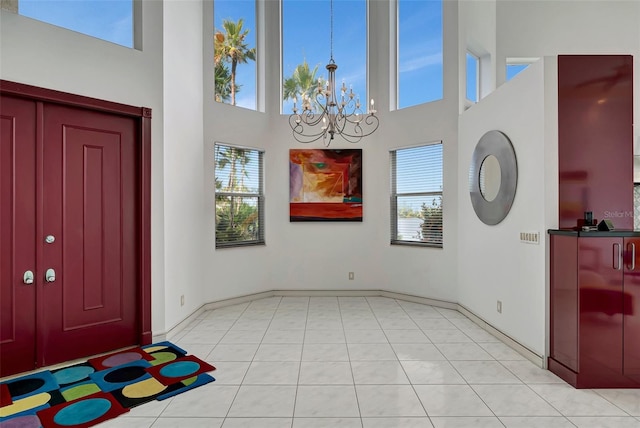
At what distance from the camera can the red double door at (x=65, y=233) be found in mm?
2732

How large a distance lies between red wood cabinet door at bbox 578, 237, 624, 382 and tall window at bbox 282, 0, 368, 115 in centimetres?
381

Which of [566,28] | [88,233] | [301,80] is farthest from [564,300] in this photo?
[301,80]

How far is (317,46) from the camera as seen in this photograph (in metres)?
5.49

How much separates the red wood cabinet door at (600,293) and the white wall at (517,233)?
1.15 ft

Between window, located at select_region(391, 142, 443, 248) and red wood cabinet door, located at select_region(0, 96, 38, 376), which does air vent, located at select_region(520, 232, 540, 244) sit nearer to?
window, located at select_region(391, 142, 443, 248)

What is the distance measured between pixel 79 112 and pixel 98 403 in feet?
7.99

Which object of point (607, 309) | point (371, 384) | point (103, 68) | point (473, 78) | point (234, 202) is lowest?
point (371, 384)

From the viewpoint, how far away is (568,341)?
260 centimetres

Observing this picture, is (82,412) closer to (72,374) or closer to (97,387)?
(97,387)

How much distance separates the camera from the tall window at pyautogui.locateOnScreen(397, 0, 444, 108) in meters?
4.78

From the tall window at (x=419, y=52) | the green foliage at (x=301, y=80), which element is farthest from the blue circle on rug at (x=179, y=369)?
the tall window at (x=419, y=52)

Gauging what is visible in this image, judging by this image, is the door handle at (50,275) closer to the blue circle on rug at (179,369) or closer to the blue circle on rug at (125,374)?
the blue circle on rug at (125,374)

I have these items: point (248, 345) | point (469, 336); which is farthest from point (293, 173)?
point (469, 336)

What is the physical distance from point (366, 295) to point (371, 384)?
110 inches
